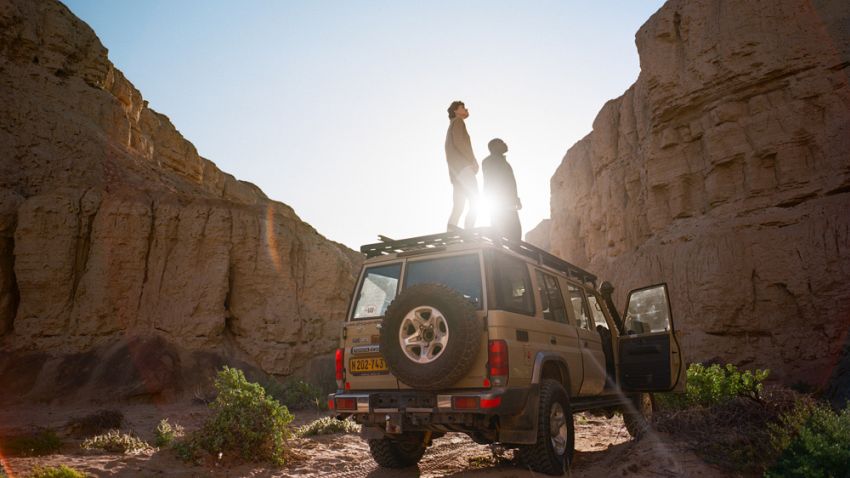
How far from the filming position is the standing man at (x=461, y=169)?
26.5ft

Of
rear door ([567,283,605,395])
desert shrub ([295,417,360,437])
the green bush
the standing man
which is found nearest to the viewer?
the green bush

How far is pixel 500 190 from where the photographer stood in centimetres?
858

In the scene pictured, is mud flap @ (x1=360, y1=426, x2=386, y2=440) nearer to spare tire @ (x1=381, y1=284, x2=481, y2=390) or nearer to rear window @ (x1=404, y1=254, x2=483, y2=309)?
spare tire @ (x1=381, y1=284, x2=481, y2=390)

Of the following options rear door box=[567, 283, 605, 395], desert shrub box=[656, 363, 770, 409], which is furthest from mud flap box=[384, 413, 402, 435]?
desert shrub box=[656, 363, 770, 409]

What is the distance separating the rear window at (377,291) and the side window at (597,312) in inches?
136

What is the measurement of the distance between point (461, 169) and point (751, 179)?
16.7m

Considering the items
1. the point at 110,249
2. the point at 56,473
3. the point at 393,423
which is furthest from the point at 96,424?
the point at 110,249

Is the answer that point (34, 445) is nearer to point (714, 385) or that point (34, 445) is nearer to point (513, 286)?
point (513, 286)

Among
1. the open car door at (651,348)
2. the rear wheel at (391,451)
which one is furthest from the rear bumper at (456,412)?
the open car door at (651,348)

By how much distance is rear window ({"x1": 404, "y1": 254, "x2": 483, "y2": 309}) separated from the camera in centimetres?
550

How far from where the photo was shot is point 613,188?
1147 inches

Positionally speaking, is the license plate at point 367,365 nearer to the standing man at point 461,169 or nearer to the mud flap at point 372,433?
the mud flap at point 372,433

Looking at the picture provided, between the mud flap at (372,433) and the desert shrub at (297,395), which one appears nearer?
the mud flap at (372,433)

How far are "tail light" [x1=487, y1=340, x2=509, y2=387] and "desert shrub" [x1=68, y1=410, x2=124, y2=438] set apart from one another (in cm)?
844
